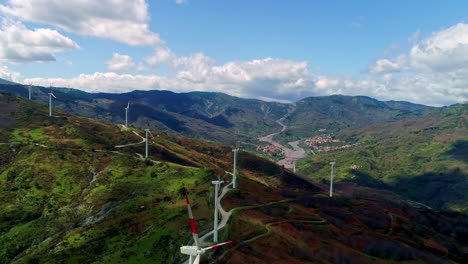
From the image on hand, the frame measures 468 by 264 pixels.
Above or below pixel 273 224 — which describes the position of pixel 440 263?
below

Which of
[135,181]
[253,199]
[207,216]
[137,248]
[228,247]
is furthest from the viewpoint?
[135,181]

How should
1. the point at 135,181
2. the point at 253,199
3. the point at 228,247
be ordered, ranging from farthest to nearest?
the point at 135,181, the point at 253,199, the point at 228,247

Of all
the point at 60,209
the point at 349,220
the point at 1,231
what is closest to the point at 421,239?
the point at 349,220

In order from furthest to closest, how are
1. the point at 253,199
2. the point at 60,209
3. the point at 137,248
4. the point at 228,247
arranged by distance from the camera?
the point at 60,209 < the point at 253,199 < the point at 137,248 < the point at 228,247

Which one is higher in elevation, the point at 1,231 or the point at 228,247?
the point at 228,247

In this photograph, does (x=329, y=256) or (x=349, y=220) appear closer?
(x=329, y=256)

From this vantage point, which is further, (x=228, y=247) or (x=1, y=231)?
(x=1, y=231)

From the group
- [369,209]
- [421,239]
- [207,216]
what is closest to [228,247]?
[207,216]

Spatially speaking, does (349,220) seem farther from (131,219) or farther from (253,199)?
(131,219)

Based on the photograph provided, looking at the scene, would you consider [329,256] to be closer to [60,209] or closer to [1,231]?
[60,209]

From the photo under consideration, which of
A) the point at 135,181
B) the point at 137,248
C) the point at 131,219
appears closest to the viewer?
the point at 137,248
